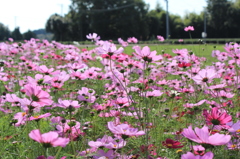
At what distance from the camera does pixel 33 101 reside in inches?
30.0

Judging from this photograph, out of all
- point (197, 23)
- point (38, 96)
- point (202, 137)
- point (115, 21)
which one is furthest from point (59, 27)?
point (202, 137)

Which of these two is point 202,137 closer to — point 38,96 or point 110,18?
point 38,96

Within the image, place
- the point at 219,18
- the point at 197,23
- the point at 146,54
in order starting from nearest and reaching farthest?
the point at 146,54
the point at 219,18
the point at 197,23

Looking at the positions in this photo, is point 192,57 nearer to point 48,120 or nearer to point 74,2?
point 48,120

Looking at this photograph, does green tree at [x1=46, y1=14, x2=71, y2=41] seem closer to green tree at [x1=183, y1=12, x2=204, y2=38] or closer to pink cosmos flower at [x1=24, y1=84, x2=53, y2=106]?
green tree at [x1=183, y1=12, x2=204, y2=38]

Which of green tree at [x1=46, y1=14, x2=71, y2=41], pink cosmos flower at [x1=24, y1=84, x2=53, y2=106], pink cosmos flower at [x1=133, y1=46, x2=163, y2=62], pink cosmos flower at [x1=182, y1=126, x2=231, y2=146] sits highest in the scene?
green tree at [x1=46, y1=14, x2=71, y2=41]

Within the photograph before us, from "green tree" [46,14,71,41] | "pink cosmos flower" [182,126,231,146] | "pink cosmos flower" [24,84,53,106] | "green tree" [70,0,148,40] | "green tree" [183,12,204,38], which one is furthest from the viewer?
"green tree" [183,12,204,38]

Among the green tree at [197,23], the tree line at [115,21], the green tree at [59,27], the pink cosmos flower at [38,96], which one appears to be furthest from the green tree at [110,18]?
the pink cosmos flower at [38,96]

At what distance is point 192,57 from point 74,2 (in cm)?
2964

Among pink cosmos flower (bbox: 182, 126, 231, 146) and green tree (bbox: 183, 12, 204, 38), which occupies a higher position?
green tree (bbox: 183, 12, 204, 38)

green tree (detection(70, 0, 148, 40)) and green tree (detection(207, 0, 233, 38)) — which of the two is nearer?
green tree (detection(70, 0, 148, 40))

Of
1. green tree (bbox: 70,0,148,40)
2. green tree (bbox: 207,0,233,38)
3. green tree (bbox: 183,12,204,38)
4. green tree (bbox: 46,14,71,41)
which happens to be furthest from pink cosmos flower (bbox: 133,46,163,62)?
green tree (bbox: 183,12,204,38)

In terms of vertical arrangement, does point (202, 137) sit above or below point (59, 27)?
below

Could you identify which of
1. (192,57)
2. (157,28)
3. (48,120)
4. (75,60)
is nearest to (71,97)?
(48,120)
